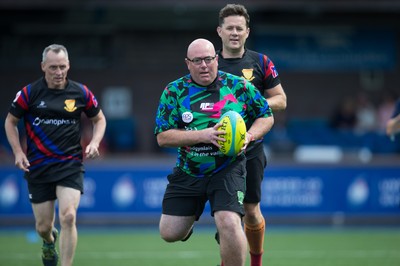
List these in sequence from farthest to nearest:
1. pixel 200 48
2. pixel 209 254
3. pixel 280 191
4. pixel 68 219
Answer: pixel 280 191
pixel 209 254
pixel 68 219
pixel 200 48

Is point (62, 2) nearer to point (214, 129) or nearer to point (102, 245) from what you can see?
point (102, 245)

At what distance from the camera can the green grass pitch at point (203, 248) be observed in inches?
463

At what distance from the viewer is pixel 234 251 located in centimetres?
797

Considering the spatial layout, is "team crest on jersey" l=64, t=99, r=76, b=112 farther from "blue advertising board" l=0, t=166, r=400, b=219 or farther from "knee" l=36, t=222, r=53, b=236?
"blue advertising board" l=0, t=166, r=400, b=219

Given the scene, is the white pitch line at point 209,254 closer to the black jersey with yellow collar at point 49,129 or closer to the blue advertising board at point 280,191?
the black jersey with yellow collar at point 49,129

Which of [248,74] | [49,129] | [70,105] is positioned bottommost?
[49,129]

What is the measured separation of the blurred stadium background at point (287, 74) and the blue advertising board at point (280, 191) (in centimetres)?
3

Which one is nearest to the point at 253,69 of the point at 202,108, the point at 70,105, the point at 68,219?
the point at 202,108

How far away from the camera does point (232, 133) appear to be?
7.97 m

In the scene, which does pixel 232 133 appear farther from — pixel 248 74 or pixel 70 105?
pixel 70 105

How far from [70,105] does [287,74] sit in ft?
48.1

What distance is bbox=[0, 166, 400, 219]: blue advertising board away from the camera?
1680 cm

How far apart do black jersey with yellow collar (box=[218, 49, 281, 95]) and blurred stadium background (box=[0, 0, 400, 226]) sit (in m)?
7.96

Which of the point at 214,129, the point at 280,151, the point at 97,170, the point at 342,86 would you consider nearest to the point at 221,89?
the point at 214,129
